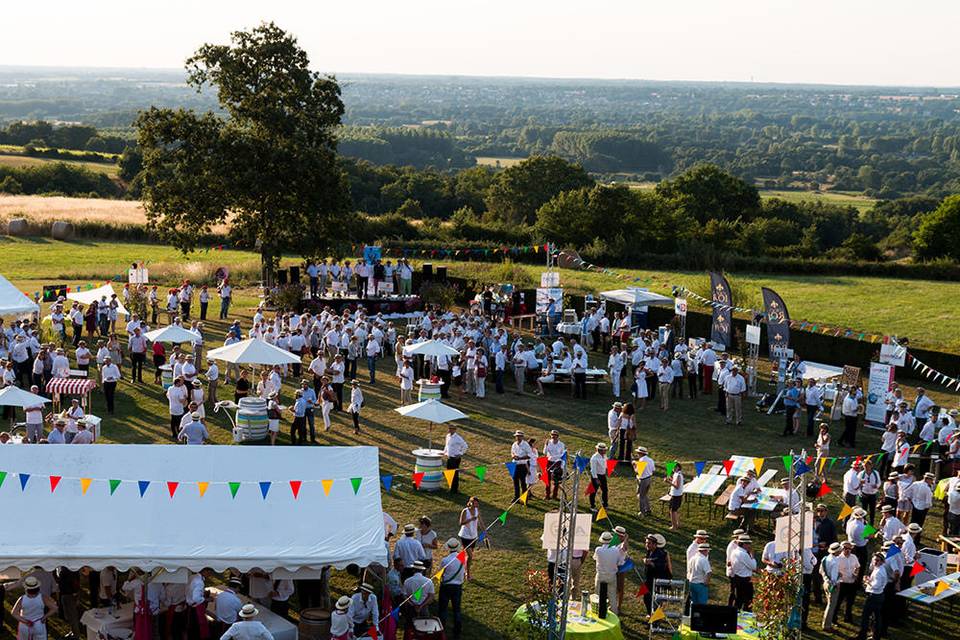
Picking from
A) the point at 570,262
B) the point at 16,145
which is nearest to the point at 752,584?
the point at 570,262

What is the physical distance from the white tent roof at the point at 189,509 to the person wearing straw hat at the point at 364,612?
0.40 meters

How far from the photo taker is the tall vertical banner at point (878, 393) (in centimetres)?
2453

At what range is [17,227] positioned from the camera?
2120 inches

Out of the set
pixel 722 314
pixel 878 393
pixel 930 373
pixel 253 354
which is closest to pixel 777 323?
pixel 722 314

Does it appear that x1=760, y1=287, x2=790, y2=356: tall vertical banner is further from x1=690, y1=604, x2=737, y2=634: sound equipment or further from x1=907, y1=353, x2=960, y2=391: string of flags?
x1=690, y1=604, x2=737, y2=634: sound equipment

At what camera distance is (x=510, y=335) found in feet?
105

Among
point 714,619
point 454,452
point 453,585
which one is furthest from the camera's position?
point 454,452

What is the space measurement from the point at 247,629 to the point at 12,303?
16.4 meters

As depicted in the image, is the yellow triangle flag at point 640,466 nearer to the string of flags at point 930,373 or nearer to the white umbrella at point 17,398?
the white umbrella at point 17,398

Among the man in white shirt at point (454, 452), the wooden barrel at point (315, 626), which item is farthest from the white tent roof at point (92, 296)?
the wooden barrel at point (315, 626)

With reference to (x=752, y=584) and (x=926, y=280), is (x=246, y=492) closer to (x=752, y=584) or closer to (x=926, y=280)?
(x=752, y=584)

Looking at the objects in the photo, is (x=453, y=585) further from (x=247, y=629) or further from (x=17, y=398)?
(x=17, y=398)

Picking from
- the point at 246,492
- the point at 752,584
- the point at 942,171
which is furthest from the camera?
the point at 942,171

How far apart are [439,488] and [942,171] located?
7690 inches
